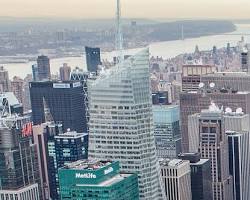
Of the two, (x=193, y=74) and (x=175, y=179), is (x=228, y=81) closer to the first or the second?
(x=193, y=74)

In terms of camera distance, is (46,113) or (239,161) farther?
(46,113)

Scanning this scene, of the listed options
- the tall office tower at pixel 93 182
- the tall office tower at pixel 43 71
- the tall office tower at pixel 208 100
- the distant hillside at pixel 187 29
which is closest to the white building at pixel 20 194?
the tall office tower at pixel 93 182

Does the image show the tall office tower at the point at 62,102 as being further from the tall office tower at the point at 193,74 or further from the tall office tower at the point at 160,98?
the tall office tower at the point at 193,74

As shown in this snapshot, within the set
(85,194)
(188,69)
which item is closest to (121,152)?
(85,194)

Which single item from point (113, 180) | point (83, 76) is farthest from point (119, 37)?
point (83, 76)

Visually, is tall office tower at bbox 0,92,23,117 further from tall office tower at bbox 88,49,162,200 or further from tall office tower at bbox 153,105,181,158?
tall office tower at bbox 88,49,162,200

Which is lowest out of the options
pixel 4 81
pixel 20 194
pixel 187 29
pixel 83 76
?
pixel 20 194

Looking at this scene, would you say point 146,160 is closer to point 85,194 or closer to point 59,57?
point 85,194

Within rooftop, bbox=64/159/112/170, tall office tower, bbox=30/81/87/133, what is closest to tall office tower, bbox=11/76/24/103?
tall office tower, bbox=30/81/87/133
